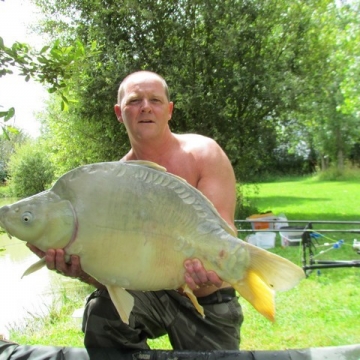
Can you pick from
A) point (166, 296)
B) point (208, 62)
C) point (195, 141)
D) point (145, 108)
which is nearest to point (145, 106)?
point (145, 108)

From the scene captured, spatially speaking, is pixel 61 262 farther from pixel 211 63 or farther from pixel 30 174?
pixel 30 174

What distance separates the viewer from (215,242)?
1.21m

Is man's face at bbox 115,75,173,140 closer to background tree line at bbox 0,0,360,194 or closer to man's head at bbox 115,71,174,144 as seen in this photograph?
man's head at bbox 115,71,174,144

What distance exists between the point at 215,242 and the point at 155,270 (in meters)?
0.17

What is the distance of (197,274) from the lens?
123 cm

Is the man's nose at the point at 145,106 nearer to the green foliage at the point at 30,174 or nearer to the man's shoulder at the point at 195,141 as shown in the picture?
the man's shoulder at the point at 195,141

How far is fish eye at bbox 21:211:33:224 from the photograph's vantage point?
1199 millimetres

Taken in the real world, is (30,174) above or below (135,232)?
below

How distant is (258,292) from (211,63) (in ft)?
20.3

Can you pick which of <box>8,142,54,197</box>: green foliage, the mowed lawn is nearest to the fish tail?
the mowed lawn

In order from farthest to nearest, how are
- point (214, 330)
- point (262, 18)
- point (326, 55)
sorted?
point (326, 55) → point (262, 18) → point (214, 330)

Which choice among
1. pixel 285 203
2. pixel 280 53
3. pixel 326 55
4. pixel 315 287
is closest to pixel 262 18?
pixel 280 53

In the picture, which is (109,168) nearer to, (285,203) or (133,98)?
(133,98)

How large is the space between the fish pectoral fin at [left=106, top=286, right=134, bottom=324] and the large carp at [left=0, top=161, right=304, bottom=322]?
0.02 m
